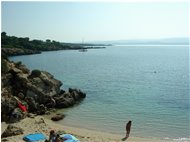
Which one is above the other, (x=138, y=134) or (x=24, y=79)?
(x=24, y=79)

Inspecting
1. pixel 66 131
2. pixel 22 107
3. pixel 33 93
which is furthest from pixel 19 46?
pixel 66 131

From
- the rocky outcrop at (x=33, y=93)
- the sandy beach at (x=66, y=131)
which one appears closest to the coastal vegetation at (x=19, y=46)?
the rocky outcrop at (x=33, y=93)

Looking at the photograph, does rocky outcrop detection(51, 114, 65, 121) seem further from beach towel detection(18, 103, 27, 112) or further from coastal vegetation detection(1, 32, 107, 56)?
coastal vegetation detection(1, 32, 107, 56)

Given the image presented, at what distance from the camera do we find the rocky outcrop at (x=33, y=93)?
2856 centimetres

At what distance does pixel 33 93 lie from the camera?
1230 inches

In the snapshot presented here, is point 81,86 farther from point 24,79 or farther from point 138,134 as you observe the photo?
point 138,134

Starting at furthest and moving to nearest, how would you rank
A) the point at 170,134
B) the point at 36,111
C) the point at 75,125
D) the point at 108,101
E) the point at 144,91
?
the point at 144,91, the point at 108,101, the point at 36,111, the point at 75,125, the point at 170,134

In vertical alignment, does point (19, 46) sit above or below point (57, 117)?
above

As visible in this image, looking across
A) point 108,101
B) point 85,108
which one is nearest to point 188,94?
point 108,101

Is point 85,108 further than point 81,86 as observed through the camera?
No

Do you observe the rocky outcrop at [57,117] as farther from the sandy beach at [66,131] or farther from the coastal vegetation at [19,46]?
the coastal vegetation at [19,46]

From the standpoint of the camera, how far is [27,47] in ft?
482

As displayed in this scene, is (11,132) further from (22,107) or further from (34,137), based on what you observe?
(22,107)

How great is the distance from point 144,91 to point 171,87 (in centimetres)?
642
